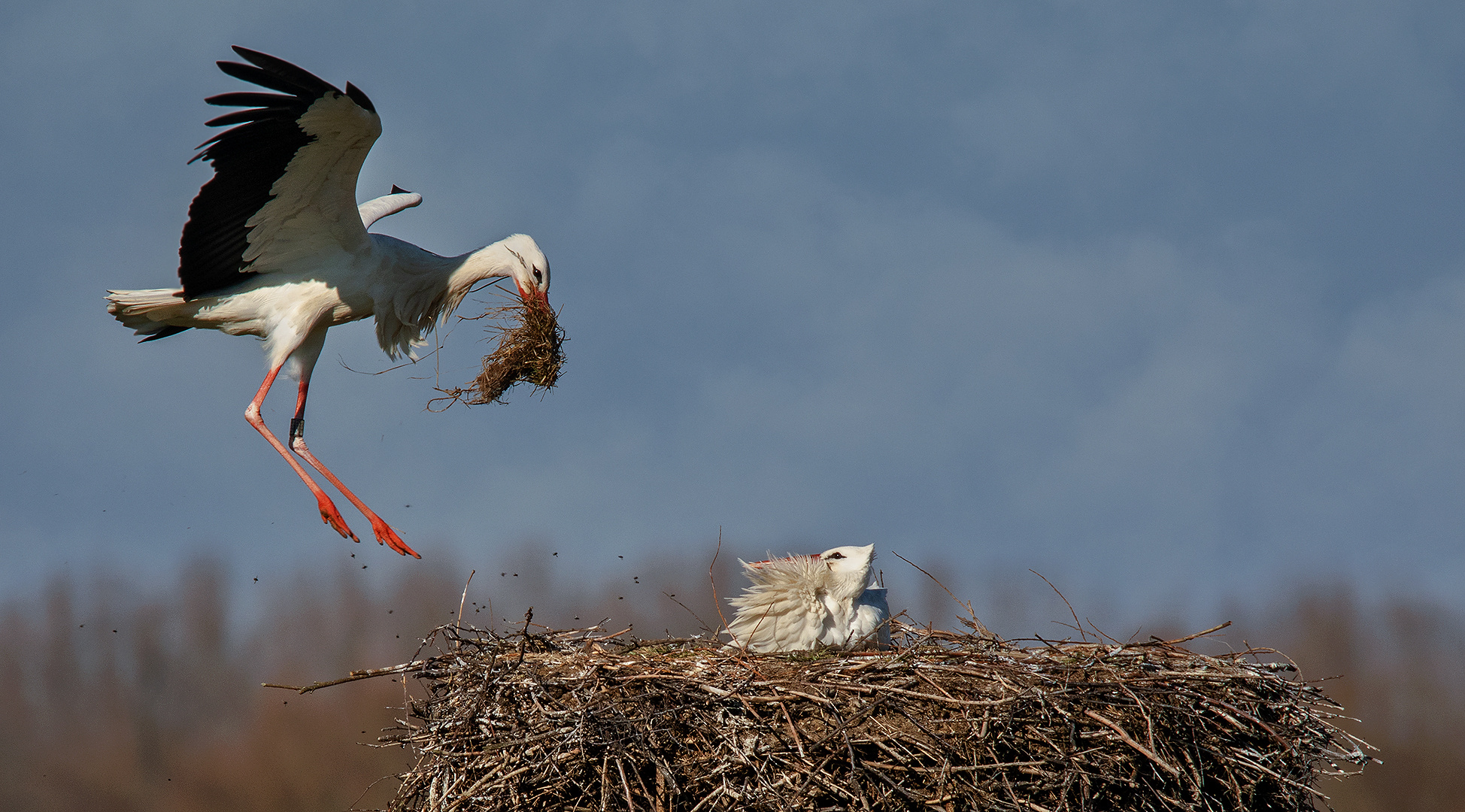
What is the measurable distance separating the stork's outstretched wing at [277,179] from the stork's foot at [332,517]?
128 cm

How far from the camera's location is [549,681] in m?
3.76

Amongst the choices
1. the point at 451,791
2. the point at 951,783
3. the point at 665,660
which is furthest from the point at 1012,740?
the point at 451,791

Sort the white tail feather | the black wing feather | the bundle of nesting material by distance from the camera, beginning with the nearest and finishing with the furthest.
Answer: the bundle of nesting material → the black wing feather → the white tail feather

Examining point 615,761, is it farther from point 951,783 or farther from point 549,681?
point 951,783

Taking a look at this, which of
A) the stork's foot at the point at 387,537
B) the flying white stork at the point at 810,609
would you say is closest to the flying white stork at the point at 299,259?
the stork's foot at the point at 387,537

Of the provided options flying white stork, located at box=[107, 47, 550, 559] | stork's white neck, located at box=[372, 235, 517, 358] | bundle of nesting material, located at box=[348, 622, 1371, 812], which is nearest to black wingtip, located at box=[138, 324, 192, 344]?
flying white stork, located at box=[107, 47, 550, 559]

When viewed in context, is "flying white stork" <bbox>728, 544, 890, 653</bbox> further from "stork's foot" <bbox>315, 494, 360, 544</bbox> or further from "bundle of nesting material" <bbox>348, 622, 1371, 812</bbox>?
"stork's foot" <bbox>315, 494, 360, 544</bbox>

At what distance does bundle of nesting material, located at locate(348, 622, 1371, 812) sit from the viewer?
3.54 metres

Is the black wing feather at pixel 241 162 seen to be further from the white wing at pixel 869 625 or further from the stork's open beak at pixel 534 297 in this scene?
the white wing at pixel 869 625

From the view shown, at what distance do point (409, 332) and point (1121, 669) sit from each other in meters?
4.37

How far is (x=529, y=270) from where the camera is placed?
240 inches

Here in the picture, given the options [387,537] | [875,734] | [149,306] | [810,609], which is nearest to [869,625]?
[810,609]

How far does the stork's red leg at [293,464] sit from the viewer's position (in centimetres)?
565

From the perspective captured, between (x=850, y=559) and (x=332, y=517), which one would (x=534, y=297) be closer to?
(x=332, y=517)
